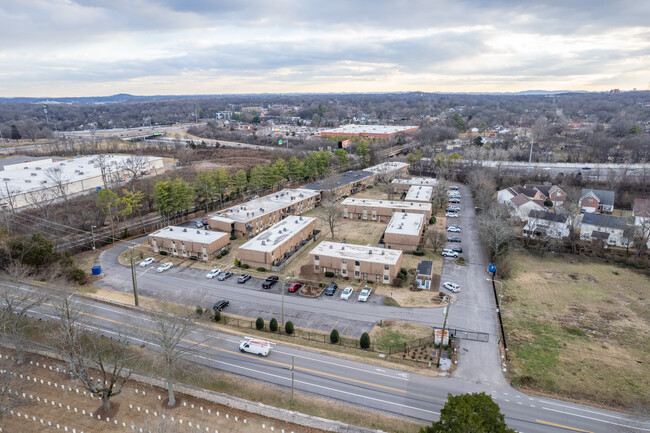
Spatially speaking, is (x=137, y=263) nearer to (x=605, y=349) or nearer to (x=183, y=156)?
(x=605, y=349)

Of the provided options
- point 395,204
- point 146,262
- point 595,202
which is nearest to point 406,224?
point 395,204

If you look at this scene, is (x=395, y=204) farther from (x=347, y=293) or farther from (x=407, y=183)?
(x=347, y=293)

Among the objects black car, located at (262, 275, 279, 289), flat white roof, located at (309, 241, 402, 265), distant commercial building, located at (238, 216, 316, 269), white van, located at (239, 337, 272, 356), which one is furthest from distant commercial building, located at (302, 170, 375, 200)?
white van, located at (239, 337, 272, 356)

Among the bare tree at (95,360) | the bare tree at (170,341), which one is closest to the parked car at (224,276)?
the bare tree at (95,360)

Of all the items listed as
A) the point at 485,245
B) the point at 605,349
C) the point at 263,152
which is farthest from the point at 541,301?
the point at 263,152

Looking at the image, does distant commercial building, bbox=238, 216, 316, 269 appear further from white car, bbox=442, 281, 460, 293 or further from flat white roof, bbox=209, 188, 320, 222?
white car, bbox=442, 281, 460, 293

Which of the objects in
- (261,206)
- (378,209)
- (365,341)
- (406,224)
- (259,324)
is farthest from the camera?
(378,209)
